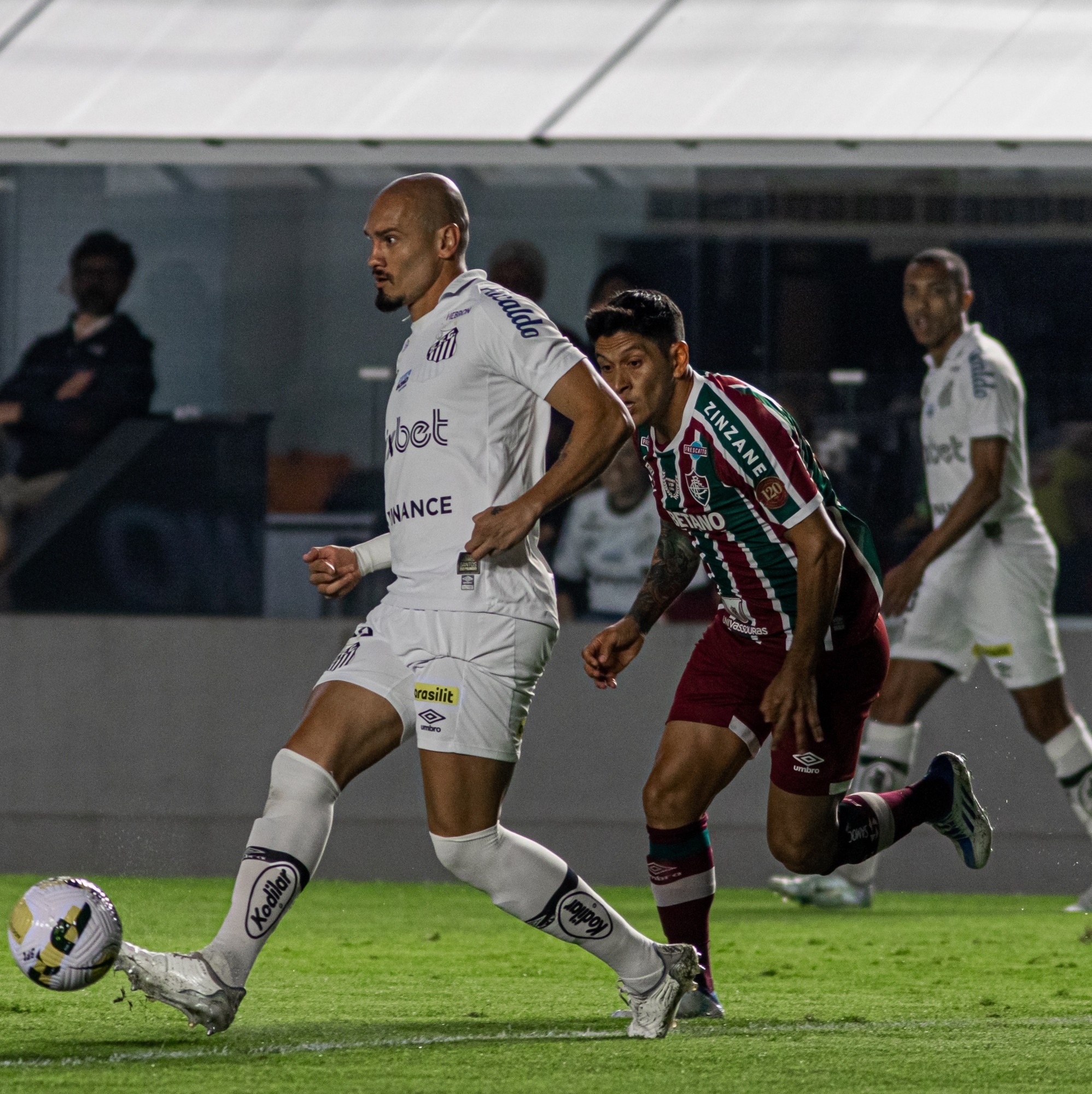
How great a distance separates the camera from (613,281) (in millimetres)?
9133

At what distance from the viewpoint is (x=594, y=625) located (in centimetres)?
926

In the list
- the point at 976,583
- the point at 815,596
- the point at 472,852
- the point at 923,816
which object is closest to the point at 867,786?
the point at 976,583

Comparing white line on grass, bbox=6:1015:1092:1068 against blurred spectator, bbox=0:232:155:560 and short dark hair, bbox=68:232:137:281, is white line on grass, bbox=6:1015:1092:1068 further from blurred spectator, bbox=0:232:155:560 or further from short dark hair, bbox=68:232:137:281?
short dark hair, bbox=68:232:137:281

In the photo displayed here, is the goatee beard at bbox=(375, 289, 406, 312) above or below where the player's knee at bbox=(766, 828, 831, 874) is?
above

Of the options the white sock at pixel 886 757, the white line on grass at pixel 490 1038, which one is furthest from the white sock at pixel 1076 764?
the white line on grass at pixel 490 1038

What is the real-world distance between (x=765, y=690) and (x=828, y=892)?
335 centimetres

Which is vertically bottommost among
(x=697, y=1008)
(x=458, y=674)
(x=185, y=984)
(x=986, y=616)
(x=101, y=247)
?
(x=697, y=1008)

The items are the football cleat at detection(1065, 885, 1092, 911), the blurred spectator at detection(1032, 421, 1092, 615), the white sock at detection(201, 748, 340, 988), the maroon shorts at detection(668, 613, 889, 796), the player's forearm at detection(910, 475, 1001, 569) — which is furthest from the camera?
the blurred spectator at detection(1032, 421, 1092, 615)

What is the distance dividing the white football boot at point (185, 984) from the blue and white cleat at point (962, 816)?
7.60ft

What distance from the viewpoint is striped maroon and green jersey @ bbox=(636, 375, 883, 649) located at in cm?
515

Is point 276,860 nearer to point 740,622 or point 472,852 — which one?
point 472,852

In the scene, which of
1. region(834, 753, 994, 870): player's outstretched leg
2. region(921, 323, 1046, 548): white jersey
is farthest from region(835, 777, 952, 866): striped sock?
region(921, 323, 1046, 548): white jersey

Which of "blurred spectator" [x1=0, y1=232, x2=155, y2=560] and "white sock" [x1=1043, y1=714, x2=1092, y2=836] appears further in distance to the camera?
"blurred spectator" [x1=0, y1=232, x2=155, y2=560]

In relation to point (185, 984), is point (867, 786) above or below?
below
